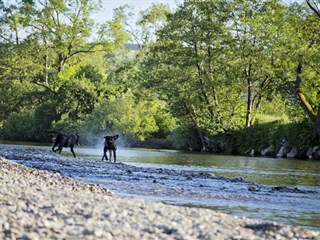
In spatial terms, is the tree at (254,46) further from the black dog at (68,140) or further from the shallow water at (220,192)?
the shallow water at (220,192)

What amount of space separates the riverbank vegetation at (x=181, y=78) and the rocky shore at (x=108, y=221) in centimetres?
2738

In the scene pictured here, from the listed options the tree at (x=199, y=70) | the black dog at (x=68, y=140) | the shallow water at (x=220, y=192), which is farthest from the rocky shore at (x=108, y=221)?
the tree at (x=199, y=70)

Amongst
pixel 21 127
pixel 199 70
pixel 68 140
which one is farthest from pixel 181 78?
pixel 68 140

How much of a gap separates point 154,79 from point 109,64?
3941cm

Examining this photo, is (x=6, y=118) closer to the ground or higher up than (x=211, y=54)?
closer to the ground

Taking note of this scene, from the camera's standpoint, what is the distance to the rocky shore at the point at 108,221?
8.38 metres

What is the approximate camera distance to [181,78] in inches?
2306

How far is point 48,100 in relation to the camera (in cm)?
6856

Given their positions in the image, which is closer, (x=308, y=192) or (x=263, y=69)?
(x=308, y=192)

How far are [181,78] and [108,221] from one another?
163 ft

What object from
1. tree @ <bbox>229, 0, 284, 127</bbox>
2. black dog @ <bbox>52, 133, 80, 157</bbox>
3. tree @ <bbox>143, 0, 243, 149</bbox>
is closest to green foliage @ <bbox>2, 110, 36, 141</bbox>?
tree @ <bbox>143, 0, 243, 149</bbox>

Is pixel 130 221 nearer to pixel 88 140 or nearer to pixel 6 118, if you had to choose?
pixel 88 140

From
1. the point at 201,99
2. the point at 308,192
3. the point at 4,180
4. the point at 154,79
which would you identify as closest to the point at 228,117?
the point at 201,99

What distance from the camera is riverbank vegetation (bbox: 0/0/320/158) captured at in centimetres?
4556
